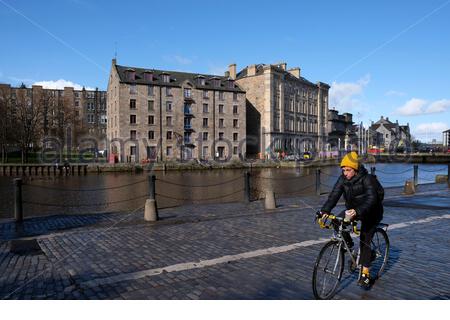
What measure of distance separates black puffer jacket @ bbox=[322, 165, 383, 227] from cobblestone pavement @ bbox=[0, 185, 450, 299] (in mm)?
1041

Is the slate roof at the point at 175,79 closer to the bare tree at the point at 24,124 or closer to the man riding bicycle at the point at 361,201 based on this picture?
the bare tree at the point at 24,124

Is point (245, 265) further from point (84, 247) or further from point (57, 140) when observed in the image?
point (57, 140)


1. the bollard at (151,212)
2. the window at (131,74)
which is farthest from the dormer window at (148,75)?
the bollard at (151,212)

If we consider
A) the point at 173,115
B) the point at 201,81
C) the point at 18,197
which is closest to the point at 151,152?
the point at 173,115

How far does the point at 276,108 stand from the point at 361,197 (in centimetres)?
7397

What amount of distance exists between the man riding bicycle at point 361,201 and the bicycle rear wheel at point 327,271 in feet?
0.96

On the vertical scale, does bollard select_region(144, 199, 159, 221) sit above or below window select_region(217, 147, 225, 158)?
below

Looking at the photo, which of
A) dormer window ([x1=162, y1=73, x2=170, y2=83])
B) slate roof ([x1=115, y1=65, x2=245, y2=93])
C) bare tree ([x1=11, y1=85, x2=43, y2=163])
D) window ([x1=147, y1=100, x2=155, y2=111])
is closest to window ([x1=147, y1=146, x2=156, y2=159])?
window ([x1=147, y1=100, x2=155, y2=111])

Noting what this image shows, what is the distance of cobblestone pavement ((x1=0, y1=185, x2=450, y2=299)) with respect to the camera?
17.1ft

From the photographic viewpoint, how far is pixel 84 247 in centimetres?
787

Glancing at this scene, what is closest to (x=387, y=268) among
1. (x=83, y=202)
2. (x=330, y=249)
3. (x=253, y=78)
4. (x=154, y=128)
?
(x=330, y=249)

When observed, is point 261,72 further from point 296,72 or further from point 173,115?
point 173,115

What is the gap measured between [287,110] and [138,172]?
40903 mm

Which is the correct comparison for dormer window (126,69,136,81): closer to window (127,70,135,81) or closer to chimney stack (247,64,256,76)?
window (127,70,135,81)
